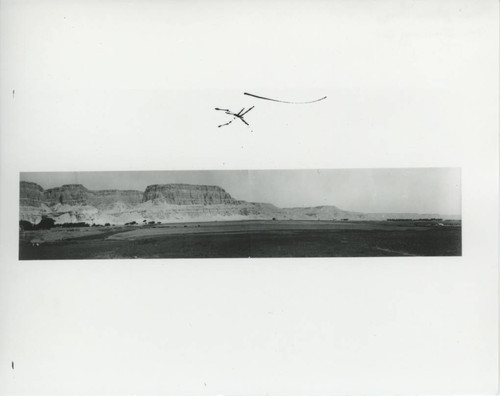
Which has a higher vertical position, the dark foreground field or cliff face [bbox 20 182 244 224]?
cliff face [bbox 20 182 244 224]

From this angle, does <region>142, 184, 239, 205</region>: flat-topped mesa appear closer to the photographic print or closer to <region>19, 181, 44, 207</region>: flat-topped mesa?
the photographic print

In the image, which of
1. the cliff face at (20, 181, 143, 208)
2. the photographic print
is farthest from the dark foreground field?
the cliff face at (20, 181, 143, 208)

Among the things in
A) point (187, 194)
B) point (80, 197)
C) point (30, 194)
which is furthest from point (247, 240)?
point (30, 194)

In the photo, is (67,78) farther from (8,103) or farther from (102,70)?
(8,103)

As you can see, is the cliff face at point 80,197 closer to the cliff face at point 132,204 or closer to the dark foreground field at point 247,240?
the cliff face at point 132,204

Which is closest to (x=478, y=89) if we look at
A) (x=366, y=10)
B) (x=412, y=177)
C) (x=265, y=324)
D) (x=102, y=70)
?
(x=412, y=177)

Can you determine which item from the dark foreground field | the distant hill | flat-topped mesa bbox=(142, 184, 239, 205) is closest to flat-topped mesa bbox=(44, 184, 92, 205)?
the distant hill

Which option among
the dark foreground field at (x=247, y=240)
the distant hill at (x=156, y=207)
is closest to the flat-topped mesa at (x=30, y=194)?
the distant hill at (x=156, y=207)
